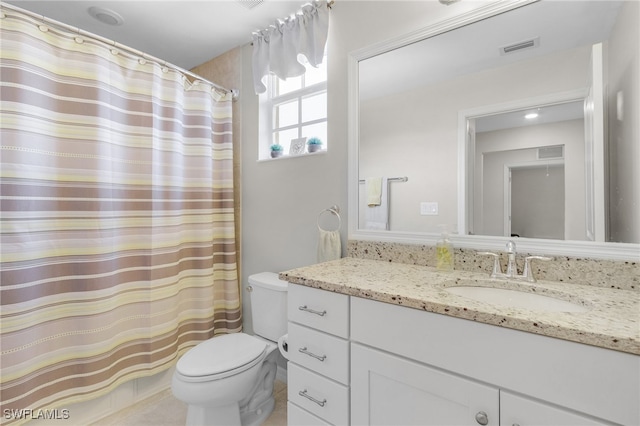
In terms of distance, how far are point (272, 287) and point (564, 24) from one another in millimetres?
1742

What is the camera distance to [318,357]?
3.60ft

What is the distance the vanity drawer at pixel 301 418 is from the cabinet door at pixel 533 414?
24.8 inches

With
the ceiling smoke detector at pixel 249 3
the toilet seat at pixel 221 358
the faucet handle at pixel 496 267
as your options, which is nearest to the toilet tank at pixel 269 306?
the toilet seat at pixel 221 358

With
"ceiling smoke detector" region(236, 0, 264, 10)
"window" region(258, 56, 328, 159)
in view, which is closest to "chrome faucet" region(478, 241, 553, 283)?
"window" region(258, 56, 328, 159)

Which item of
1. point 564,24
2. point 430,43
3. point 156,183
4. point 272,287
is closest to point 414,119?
point 430,43

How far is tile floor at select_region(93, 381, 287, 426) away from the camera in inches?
62.0

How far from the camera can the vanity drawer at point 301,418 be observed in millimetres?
1121

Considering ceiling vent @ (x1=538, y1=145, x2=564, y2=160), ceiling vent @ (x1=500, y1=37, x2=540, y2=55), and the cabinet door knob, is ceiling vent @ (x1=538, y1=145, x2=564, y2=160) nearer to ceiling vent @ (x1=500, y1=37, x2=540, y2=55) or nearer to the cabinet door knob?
ceiling vent @ (x1=500, y1=37, x2=540, y2=55)

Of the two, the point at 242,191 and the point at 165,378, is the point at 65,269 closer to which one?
the point at 165,378

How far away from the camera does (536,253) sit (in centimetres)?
114

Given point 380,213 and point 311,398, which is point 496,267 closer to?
point 380,213

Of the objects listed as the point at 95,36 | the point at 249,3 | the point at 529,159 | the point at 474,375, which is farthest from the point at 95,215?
the point at 529,159

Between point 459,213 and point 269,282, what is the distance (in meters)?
1.10

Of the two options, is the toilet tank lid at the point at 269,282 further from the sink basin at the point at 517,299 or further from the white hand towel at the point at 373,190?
the sink basin at the point at 517,299
